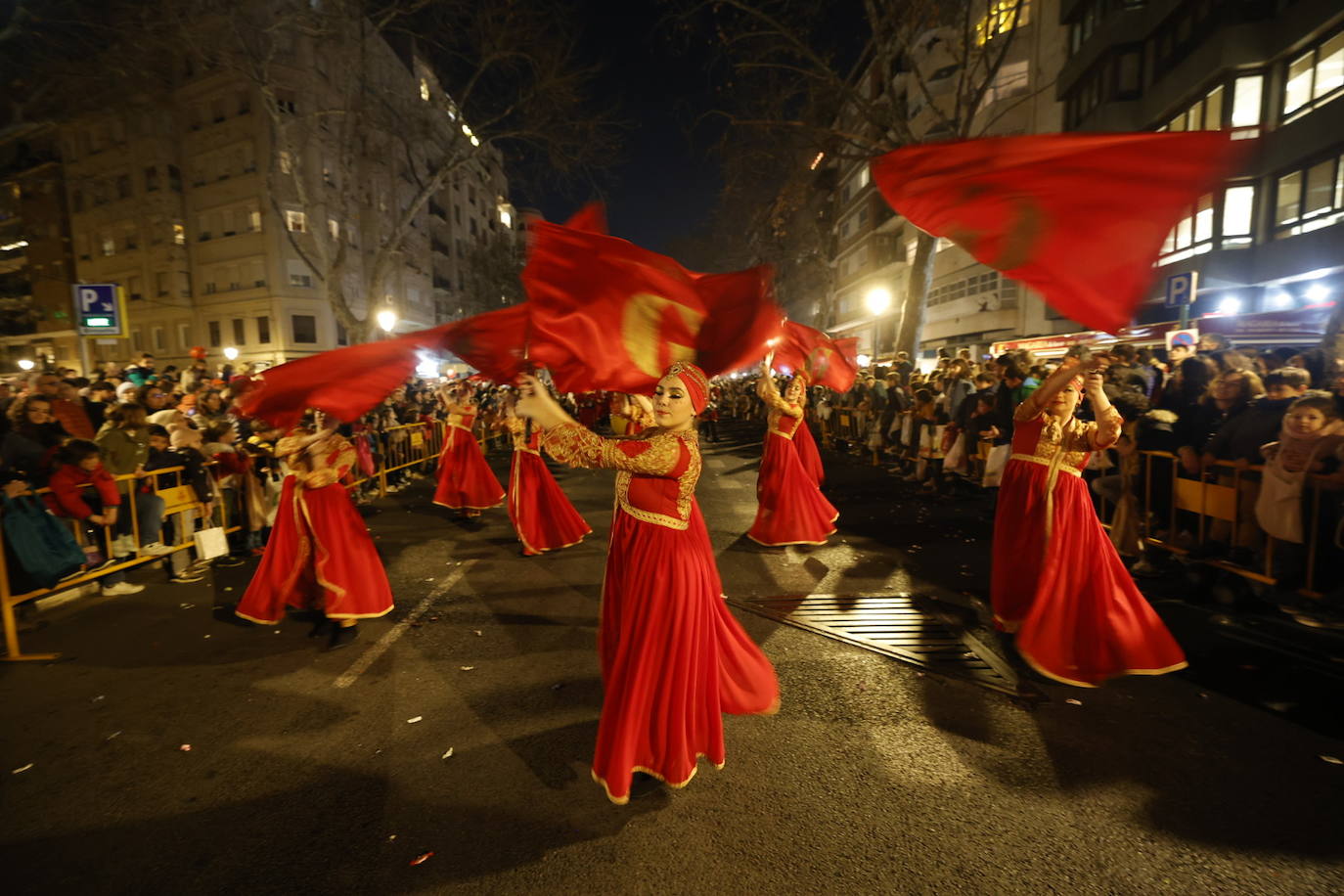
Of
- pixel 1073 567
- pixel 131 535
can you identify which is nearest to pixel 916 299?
pixel 1073 567

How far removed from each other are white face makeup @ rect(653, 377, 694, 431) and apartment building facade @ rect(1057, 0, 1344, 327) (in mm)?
14688

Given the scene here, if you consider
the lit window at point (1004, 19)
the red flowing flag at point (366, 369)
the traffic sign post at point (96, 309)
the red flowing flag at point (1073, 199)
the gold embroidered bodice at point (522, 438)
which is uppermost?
the lit window at point (1004, 19)

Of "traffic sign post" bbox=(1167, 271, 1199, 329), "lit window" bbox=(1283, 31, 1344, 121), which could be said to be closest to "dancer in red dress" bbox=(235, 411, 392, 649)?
"traffic sign post" bbox=(1167, 271, 1199, 329)

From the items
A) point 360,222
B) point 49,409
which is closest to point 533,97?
point 49,409

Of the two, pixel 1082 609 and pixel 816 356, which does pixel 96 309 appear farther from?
pixel 1082 609

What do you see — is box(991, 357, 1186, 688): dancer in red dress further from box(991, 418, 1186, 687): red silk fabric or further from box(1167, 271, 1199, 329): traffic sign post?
box(1167, 271, 1199, 329): traffic sign post

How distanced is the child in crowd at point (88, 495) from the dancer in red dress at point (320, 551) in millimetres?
2128

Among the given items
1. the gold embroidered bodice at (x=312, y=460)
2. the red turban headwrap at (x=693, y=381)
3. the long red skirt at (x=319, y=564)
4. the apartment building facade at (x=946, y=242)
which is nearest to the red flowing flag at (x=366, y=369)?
the gold embroidered bodice at (x=312, y=460)

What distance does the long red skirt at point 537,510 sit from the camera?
7602 millimetres

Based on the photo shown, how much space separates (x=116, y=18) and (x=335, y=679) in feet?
49.2

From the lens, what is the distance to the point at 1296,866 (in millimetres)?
2605

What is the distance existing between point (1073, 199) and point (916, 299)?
16.4 metres

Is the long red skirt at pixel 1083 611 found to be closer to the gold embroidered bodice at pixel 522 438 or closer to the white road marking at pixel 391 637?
the white road marking at pixel 391 637

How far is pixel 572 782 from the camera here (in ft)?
10.7
